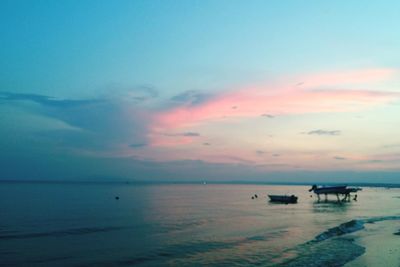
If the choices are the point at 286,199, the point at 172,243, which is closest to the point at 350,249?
the point at 172,243

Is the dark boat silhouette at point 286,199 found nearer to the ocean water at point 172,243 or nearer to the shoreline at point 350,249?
the ocean water at point 172,243

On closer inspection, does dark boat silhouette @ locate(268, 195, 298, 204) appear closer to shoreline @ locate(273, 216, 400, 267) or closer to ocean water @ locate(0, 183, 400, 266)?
ocean water @ locate(0, 183, 400, 266)

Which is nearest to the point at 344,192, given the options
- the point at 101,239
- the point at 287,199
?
the point at 287,199

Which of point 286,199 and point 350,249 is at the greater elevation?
point 286,199

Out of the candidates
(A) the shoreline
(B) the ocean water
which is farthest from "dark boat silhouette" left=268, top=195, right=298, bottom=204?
(A) the shoreline

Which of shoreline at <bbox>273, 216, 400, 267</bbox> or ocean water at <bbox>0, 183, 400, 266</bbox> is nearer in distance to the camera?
shoreline at <bbox>273, 216, 400, 267</bbox>

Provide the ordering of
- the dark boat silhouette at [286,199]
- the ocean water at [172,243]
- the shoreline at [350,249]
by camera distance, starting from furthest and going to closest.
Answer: the dark boat silhouette at [286,199] < the ocean water at [172,243] < the shoreline at [350,249]

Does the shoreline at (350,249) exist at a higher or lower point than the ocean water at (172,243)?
higher

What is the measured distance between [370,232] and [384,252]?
1143 centimetres

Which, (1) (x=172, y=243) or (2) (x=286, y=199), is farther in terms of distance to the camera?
(2) (x=286, y=199)

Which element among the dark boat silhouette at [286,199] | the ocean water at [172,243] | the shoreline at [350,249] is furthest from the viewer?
the dark boat silhouette at [286,199]

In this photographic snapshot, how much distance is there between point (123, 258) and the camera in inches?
958

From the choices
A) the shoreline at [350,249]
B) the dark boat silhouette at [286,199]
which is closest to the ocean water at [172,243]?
the shoreline at [350,249]

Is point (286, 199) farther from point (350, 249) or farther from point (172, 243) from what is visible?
point (350, 249)
